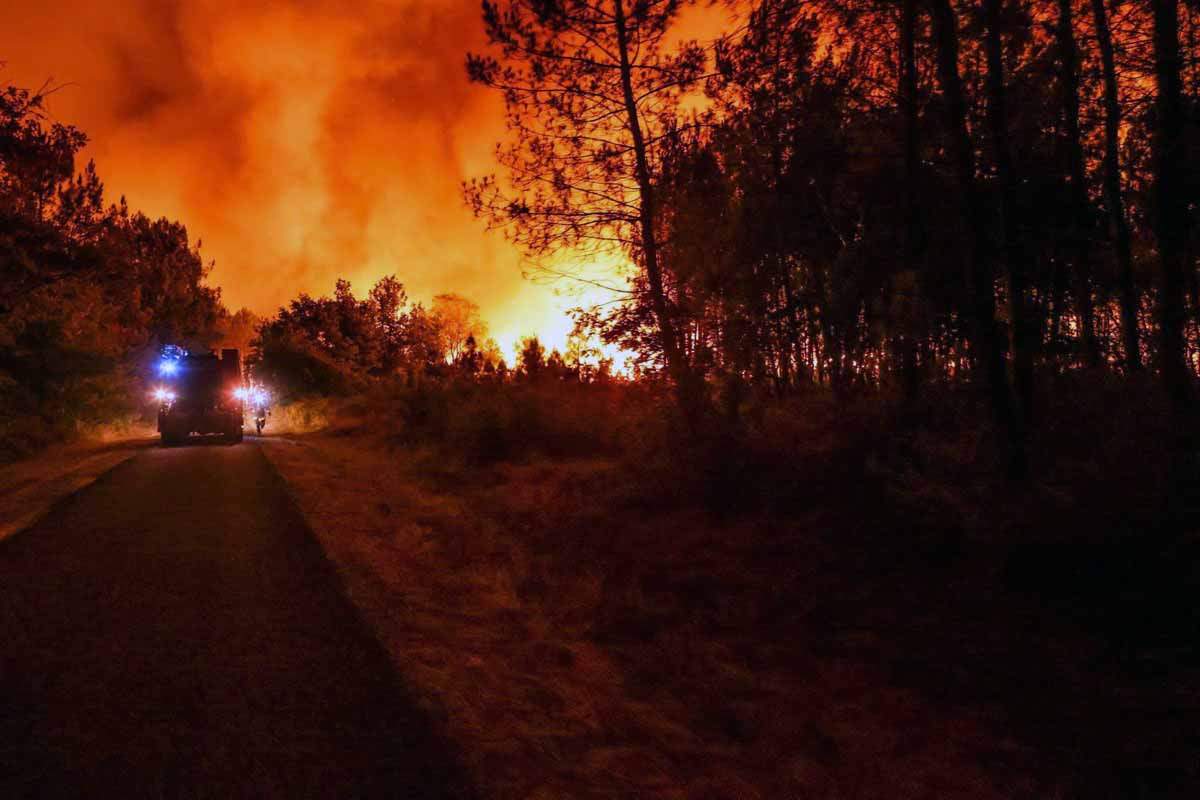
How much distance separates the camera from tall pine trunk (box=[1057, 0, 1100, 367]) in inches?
448

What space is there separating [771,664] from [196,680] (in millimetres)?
3923

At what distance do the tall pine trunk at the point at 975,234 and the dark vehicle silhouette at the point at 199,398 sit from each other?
24.6 metres

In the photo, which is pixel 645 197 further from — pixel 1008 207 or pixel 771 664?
pixel 771 664

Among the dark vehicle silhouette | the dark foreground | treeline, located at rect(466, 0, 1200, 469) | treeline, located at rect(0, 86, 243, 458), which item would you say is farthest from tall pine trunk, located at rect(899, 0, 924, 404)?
the dark vehicle silhouette

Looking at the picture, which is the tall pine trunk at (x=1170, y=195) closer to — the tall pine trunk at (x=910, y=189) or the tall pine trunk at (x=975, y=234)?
the tall pine trunk at (x=975, y=234)

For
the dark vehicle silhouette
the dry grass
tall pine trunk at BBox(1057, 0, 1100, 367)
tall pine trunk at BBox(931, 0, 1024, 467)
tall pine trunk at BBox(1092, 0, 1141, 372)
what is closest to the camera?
the dry grass

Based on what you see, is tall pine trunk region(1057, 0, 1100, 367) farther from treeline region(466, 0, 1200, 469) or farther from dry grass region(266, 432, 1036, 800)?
dry grass region(266, 432, 1036, 800)

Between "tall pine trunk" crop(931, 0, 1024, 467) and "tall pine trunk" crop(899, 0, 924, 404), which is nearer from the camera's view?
"tall pine trunk" crop(931, 0, 1024, 467)

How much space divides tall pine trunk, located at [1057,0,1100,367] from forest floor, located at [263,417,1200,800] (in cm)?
764

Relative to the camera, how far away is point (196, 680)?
190 inches

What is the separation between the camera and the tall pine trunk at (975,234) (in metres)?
8.16

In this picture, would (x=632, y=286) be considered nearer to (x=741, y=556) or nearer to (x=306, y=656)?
(x=741, y=556)

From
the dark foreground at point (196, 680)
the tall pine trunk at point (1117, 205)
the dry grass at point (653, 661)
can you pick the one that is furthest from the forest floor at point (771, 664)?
the tall pine trunk at point (1117, 205)

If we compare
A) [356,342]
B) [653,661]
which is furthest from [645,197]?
[356,342]
